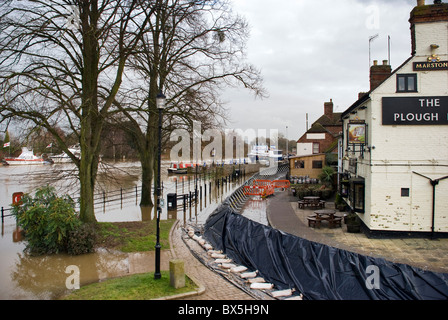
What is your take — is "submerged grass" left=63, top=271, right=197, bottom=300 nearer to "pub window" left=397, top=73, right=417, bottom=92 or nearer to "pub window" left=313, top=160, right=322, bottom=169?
"pub window" left=397, top=73, right=417, bottom=92

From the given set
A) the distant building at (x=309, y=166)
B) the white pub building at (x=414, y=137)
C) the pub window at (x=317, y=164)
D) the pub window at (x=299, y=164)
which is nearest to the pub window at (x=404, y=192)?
the white pub building at (x=414, y=137)

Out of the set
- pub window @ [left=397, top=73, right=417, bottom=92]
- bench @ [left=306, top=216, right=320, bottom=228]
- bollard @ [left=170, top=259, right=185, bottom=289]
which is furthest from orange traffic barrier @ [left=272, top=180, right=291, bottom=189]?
bollard @ [left=170, top=259, right=185, bottom=289]

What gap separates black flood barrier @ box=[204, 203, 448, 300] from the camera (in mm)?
7773

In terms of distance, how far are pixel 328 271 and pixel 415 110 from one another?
33.9 feet

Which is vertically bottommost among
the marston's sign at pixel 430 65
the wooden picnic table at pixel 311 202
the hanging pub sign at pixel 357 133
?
the wooden picnic table at pixel 311 202

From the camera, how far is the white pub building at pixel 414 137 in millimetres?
15438

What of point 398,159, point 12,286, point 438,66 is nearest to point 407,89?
point 438,66

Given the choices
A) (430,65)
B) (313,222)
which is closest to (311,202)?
(313,222)

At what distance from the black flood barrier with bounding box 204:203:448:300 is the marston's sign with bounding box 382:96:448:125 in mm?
8589

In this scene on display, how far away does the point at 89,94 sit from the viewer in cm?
1500

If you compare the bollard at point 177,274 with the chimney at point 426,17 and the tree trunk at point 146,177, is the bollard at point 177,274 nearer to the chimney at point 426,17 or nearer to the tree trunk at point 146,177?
the chimney at point 426,17

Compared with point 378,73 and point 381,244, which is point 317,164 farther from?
point 381,244

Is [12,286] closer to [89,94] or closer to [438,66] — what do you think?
[89,94]

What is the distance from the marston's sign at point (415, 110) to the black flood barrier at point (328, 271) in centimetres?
859
